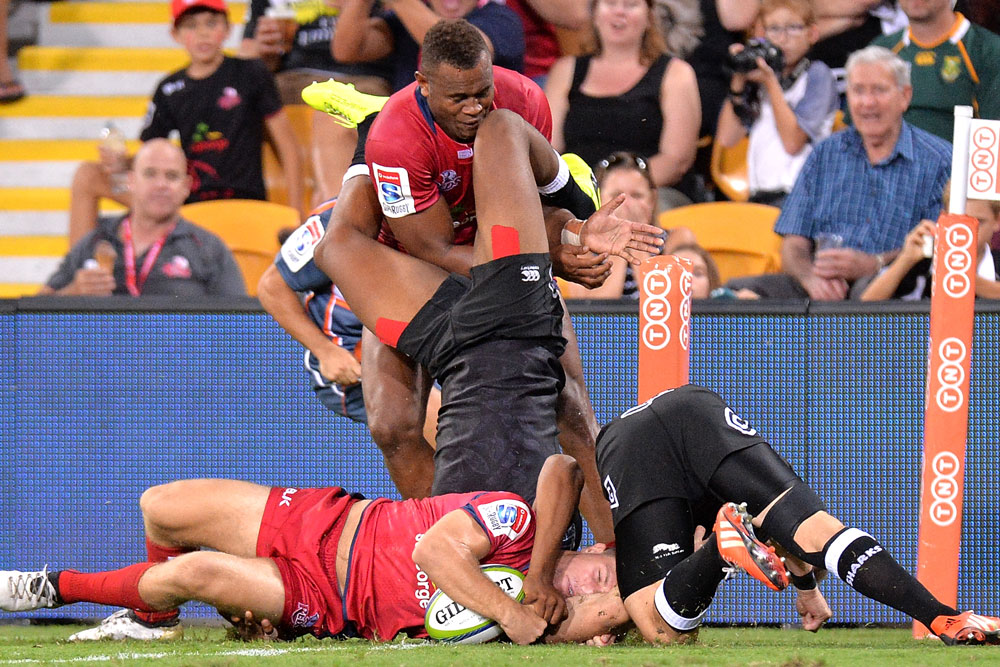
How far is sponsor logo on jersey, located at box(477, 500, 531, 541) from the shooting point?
3830mm

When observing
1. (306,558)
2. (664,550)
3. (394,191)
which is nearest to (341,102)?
(394,191)

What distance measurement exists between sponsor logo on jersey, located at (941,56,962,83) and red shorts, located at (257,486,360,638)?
3794mm

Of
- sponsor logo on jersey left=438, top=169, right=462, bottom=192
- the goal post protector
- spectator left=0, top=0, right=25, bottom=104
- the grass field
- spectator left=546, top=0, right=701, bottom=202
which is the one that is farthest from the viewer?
spectator left=0, top=0, right=25, bottom=104

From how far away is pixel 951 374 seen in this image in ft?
14.9

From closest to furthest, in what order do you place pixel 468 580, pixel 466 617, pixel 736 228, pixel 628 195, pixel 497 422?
pixel 468 580 → pixel 466 617 → pixel 497 422 → pixel 628 195 → pixel 736 228

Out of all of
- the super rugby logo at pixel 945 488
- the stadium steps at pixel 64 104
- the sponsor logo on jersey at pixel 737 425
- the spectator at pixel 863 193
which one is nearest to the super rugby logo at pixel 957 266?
the super rugby logo at pixel 945 488

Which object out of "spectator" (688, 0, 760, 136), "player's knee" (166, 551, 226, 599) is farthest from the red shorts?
"spectator" (688, 0, 760, 136)

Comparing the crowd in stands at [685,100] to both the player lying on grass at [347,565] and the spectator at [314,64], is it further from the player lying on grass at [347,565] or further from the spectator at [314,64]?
the player lying on grass at [347,565]

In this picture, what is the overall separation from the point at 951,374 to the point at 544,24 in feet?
11.7

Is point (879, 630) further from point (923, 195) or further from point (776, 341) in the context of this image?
point (923, 195)

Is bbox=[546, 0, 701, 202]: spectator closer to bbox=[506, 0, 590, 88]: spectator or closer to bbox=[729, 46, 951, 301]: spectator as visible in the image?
bbox=[506, 0, 590, 88]: spectator

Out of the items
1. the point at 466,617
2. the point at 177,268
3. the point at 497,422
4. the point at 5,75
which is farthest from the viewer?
the point at 5,75

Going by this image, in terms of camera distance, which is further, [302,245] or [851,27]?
[851,27]

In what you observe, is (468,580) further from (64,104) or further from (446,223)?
(64,104)
